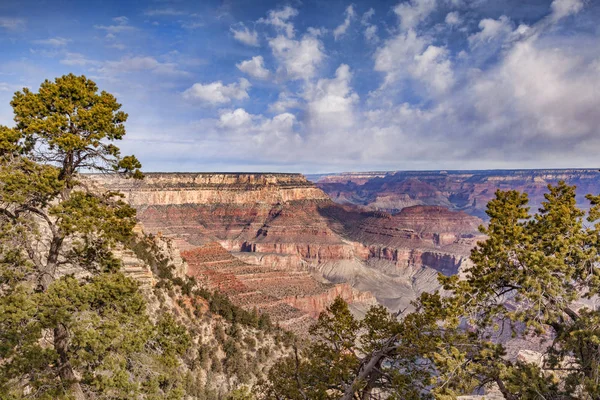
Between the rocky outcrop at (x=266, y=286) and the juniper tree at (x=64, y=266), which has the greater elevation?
the juniper tree at (x=64, y=266)

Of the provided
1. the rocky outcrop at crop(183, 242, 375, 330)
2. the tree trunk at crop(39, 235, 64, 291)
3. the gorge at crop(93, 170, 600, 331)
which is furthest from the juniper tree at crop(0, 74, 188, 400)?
the gorge at crop(93, 170, 600, 331)

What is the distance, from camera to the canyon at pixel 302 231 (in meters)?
130

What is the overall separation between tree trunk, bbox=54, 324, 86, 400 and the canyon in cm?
8694

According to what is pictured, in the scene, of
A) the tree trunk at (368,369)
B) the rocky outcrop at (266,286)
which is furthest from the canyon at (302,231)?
the tree trunk at (368,369)

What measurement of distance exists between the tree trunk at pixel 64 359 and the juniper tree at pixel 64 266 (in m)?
0.03

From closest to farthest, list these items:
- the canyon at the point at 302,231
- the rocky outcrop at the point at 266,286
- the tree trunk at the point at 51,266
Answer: the tree trunk at the point at 51,266 → the rocky outcrop at the point at 266,286 → the canyon at the point at 302,231

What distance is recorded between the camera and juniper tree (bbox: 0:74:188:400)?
923cm

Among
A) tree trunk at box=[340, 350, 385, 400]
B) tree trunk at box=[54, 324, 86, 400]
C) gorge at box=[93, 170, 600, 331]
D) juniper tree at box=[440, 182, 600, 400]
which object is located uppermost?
juniper tree at box=[440, 182, 600, 400]

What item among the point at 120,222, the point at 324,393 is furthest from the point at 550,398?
the point at 120,222

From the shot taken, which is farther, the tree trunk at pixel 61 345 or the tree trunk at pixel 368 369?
the tree trunk at pixel 368 369

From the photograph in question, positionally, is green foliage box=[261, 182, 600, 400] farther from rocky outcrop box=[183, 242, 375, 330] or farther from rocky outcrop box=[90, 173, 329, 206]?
rocky outcrop box=[90, 173, 329, 206]

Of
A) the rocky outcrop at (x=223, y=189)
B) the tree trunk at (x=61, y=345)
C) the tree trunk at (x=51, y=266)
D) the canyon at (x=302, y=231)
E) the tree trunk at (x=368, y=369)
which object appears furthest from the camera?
the rocky outcrop at (x=223, y=189)

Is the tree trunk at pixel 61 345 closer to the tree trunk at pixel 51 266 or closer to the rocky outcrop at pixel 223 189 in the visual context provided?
the tree trunk at pixel 51 266

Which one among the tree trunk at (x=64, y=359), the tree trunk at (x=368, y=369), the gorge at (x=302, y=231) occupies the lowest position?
the gorge at (x=302, y=231)
